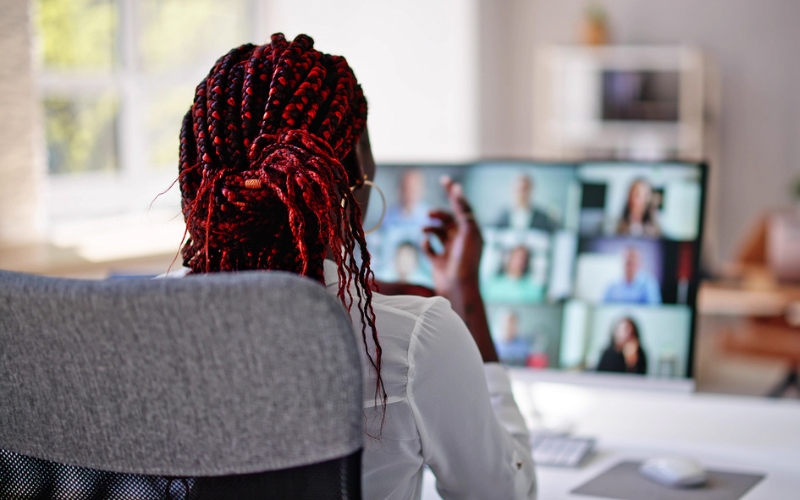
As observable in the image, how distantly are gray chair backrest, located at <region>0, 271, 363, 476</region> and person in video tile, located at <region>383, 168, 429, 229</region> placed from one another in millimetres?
1068

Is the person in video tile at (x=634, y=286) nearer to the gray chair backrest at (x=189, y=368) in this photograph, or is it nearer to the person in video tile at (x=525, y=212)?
the person in video tile at (x=525, y=212)

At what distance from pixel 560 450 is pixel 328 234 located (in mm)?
793

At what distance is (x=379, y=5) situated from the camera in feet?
13.2

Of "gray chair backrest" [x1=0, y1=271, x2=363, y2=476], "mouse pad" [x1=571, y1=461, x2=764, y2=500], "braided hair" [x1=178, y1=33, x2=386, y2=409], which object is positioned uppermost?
"braided hair" [x1=178, y1=33, x2=386, y2=409]

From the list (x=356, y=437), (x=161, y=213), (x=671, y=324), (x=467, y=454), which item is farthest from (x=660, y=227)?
(x=161, y=213)

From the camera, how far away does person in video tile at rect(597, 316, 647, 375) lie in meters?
1.50

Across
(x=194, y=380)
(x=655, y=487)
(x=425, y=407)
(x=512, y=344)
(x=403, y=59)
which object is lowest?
(x=655, y=487)

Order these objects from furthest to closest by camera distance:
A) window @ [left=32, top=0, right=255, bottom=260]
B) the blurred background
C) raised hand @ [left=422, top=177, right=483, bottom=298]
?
window @ [left=32, top=0, right=255, bottom=260]
the blurred background
raised hand @ [left=422, top=177, right=483, bottom=298]

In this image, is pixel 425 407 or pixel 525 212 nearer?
pixel 425 407

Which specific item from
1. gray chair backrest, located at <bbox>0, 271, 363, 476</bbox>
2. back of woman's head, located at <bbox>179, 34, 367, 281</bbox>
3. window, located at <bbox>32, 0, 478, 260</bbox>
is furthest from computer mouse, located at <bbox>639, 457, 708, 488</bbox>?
window, located at <bbox>32, 0, 478, 260</bbox>

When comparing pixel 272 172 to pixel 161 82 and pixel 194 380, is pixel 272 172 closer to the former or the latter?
pixel 194 380

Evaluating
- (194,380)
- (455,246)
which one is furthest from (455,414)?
(455,246)

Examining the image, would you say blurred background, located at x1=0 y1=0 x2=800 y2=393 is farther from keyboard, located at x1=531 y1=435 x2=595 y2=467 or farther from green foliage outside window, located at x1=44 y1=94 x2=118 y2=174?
keyboard, located at x1=531 y1=435 x2=595 y2=467

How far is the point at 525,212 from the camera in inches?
61.7
